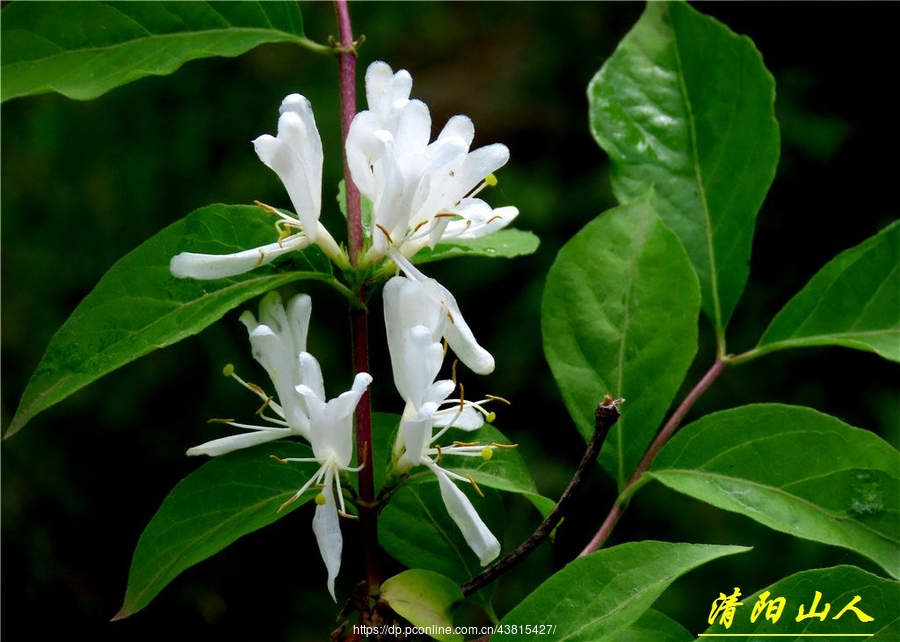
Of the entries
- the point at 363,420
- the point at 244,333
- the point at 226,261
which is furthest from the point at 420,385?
the point at 244,333

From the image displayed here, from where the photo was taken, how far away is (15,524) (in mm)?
2258

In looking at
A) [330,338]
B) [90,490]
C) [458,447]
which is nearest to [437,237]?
[458,447]

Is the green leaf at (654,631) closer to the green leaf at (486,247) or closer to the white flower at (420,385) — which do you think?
the white flower at (420,385)

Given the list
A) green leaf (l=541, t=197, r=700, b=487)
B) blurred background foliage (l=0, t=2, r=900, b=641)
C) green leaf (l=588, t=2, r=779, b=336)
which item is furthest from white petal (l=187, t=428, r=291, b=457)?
blurred background foliage (l=0, t=2, r=900, b=641)

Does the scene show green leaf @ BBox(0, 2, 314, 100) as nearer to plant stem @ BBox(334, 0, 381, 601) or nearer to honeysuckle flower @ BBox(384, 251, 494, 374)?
plant stem @ BBox(334, 0, 381, 601)

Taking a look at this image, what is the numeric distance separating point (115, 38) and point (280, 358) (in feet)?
0.91

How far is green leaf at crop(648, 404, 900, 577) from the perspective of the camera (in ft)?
2.37

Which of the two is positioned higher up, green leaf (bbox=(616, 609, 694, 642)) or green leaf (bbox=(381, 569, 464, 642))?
green leaf (bbox=(381, 569, 464, 642))

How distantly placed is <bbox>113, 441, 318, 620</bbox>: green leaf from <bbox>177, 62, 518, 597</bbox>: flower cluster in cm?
1

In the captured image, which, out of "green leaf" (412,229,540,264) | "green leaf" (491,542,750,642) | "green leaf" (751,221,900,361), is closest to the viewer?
"green leaf" (491,542,750,642)

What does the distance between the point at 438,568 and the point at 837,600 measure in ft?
0.91

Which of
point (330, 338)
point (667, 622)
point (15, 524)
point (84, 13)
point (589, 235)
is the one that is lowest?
point (15, 524)

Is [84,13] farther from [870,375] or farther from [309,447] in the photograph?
[870,375]

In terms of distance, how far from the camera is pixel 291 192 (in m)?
0.65
